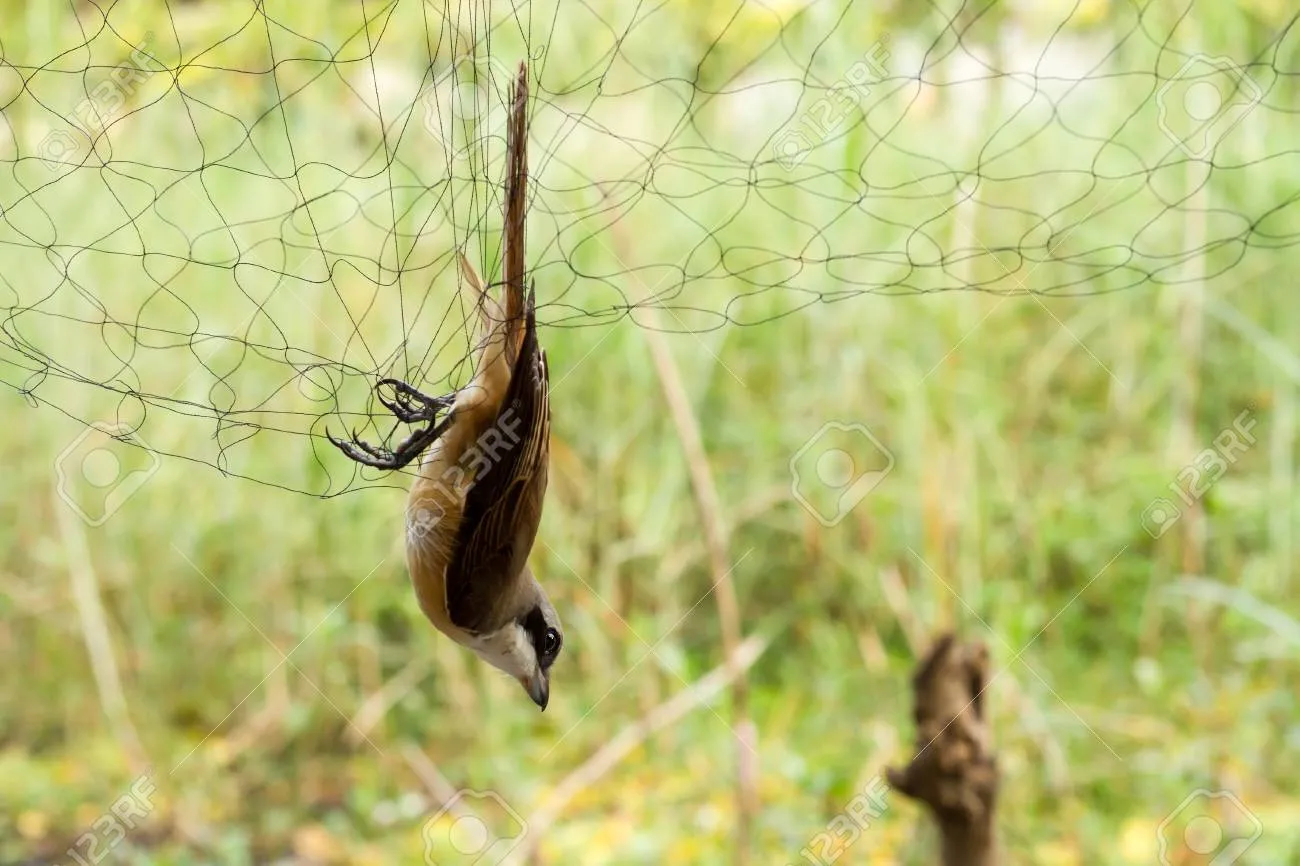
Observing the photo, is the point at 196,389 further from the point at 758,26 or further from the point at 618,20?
the point at 758,26

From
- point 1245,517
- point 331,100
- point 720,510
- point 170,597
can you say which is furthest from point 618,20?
point 1245,517

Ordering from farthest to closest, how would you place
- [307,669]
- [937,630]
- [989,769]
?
[307,669]
[937,630]
[989,769]

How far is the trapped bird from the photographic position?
18.2 inches

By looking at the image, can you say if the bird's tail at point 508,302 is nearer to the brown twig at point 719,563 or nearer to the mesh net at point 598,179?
the brown twig at point 719,563

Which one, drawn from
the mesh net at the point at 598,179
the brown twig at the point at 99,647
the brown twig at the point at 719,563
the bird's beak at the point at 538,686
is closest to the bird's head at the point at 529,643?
the bird's beak at the point at 538,686

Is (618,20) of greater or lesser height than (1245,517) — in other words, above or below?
above

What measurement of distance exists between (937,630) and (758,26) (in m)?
1.05

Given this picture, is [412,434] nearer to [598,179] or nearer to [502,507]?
[502,507]

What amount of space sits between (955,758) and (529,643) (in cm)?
72

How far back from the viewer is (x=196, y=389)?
191cm

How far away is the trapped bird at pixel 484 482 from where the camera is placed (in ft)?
1.52

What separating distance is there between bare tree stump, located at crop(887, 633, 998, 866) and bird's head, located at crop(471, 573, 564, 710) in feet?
2.24

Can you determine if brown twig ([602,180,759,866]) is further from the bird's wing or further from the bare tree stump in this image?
the bird's wing

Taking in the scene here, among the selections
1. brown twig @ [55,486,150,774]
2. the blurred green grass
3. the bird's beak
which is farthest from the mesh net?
the bird's beak
